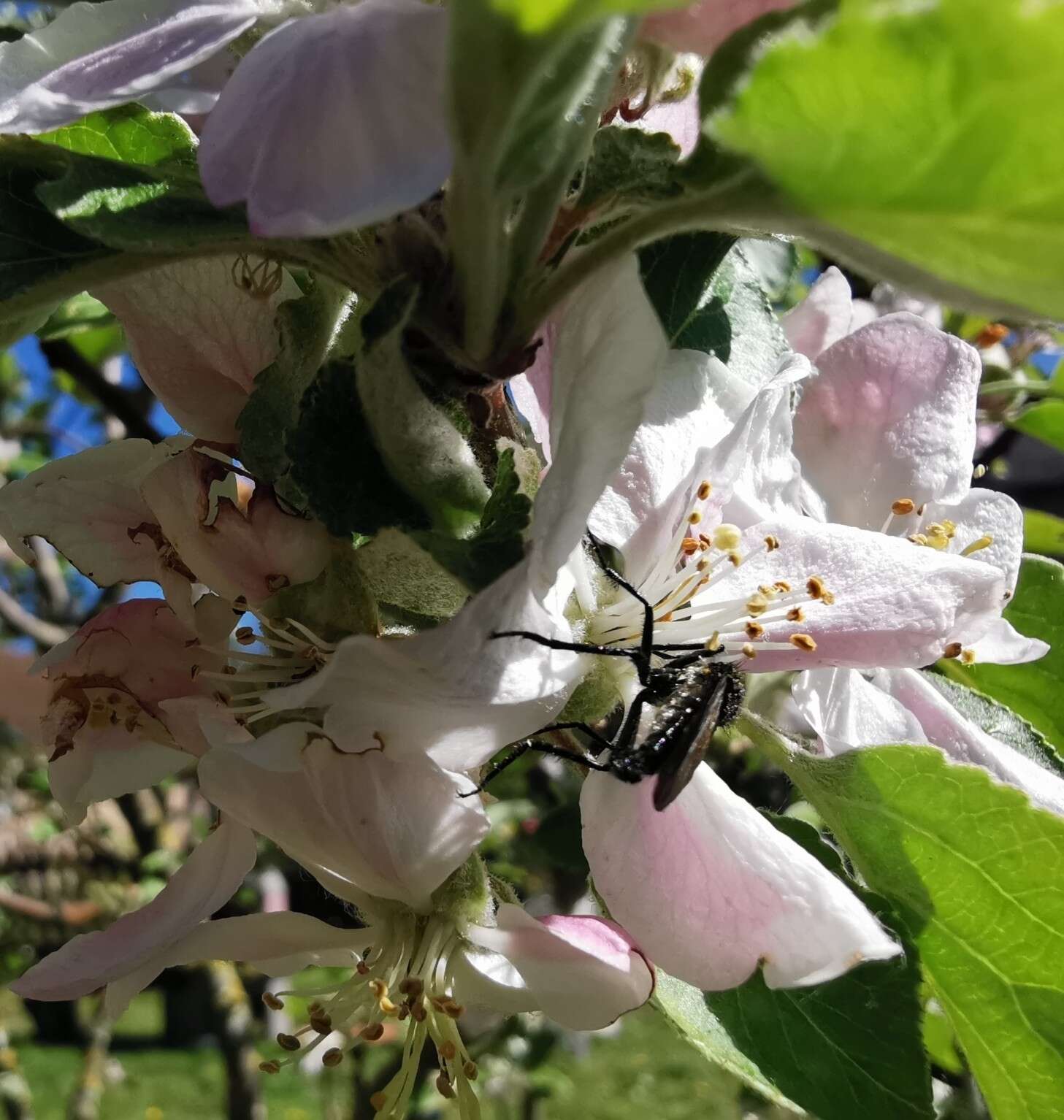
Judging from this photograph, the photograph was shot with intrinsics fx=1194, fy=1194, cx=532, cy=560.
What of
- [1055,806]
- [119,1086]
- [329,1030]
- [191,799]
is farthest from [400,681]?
[119,1086]

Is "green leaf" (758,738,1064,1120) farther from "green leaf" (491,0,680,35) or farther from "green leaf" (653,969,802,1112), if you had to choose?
"green leaf" (491,0,680,35)

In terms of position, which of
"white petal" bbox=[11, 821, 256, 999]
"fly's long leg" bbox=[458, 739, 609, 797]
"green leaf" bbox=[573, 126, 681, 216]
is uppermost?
"green leaf" bbox=[573, 126, 681, 216]

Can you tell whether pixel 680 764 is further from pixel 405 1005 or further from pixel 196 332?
pixel 196 332

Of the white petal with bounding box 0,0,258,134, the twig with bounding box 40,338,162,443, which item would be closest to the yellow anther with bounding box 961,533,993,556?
the white petal with bounding box 0,0,258,134

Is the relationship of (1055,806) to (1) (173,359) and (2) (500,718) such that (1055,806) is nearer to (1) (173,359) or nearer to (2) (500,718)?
(2) (500,718)

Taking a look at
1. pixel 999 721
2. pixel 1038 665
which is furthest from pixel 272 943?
pixel 1038 665
